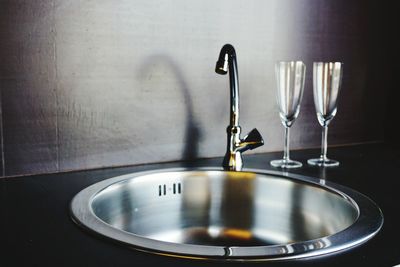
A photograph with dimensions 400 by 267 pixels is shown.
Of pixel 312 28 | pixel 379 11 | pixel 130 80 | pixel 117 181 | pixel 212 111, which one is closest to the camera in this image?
pixel 117 181

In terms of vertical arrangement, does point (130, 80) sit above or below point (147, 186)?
above

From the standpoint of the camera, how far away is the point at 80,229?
67 cm

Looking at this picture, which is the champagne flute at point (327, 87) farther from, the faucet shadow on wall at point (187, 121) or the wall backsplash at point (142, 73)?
the faucet shadow on wall at point (187, 121)

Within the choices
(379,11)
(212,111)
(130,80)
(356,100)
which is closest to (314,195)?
(212,111)

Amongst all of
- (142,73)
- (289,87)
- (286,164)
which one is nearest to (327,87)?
(289,87)

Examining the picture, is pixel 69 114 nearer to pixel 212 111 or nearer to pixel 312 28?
pixel 212 111

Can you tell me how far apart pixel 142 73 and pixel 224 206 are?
360mm

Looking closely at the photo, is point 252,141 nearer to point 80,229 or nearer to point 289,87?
point 289,87

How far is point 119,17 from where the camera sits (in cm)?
101

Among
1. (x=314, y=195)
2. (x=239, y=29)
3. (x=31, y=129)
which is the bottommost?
(x=314, y=195)

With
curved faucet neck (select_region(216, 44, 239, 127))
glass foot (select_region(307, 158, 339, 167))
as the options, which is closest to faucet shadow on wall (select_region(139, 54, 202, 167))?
curved faucet neck (select_region(216, 44, 239, 127))

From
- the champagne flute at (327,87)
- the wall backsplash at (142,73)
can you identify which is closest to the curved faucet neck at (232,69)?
the wall backsplash at (142,73)

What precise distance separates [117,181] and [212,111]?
349mm

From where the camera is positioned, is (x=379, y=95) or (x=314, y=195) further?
(x=379, y=95)
